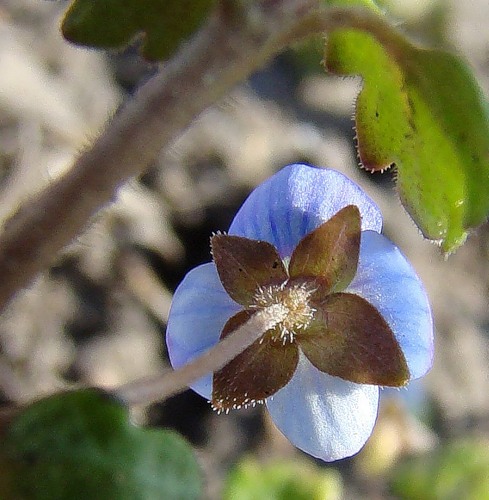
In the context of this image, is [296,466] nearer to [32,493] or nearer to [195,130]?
[195,130]

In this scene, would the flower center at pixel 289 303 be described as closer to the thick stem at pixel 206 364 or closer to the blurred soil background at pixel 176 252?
the thick stem at pixel 206 364

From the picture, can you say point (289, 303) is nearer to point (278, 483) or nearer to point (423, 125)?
point (423, 125)

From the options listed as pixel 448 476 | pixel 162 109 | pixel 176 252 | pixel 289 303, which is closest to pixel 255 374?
pixel 289 303

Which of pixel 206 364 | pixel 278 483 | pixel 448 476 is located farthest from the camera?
pixel 448 476

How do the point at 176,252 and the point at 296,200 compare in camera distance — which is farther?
the point at 176,252

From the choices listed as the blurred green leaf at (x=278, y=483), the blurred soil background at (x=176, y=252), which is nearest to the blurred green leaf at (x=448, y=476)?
the blurred soil background at (x=176, y=252)

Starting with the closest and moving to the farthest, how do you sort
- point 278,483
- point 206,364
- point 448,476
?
1. point 206,364
2. point 278,483
3. point 448,476

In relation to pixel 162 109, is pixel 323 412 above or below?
below
